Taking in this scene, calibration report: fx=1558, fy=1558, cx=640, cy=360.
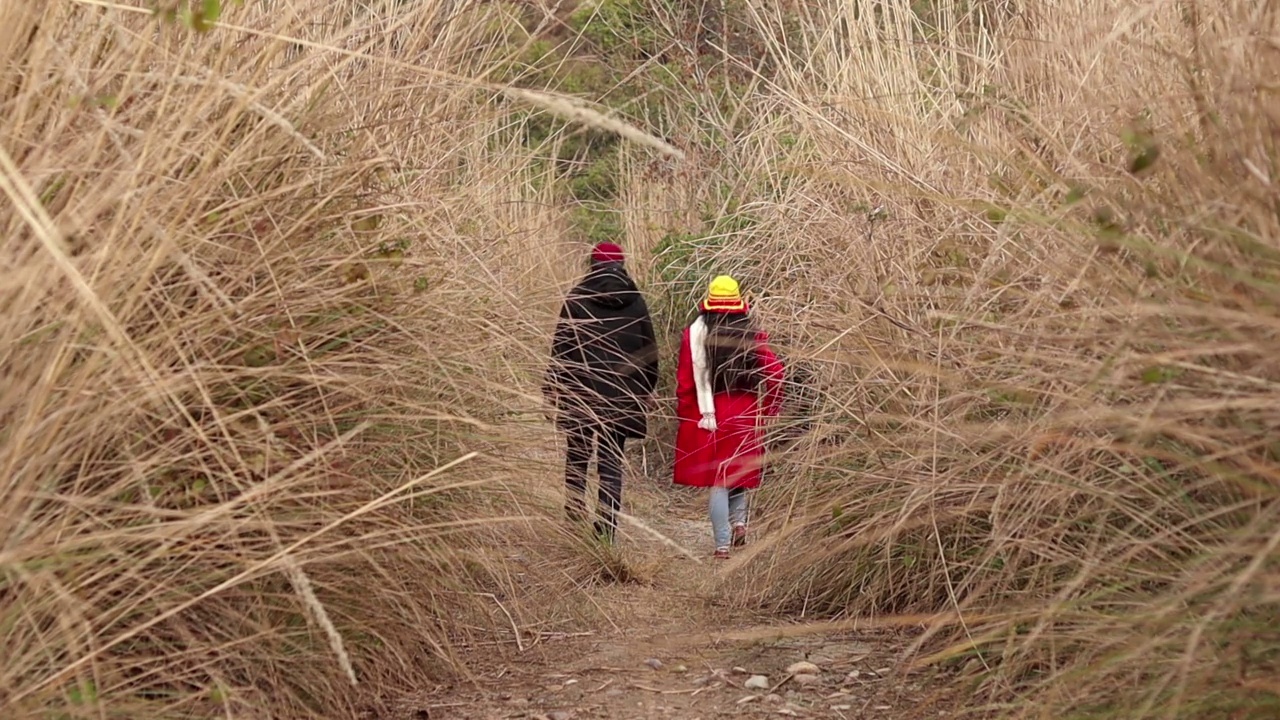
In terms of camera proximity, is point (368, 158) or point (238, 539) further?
point (368, 158)

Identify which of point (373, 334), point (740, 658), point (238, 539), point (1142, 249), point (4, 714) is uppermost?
point (1142, 249)

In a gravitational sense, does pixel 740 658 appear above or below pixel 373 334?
below

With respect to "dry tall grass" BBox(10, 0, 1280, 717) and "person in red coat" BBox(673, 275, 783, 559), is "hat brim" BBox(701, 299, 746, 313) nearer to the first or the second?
"person in red coat" BBox(673, 275, 783, 559)

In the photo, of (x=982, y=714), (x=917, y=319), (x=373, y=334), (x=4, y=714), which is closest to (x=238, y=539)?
(x=4, y=714)

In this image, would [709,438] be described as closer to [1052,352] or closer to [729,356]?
[729,356]

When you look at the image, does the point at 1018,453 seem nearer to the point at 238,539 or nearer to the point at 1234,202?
the point at 1234,202

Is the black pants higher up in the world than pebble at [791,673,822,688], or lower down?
higher up

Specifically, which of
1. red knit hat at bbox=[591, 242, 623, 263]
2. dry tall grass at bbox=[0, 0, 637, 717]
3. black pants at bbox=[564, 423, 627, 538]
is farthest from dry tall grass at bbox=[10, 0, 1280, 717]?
red knit hat at bbox=[591, 242, 623, 263]

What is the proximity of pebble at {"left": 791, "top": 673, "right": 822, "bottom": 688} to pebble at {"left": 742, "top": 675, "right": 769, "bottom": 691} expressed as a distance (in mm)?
90

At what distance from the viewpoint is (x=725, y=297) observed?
7.09 metres

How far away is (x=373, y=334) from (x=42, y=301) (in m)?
1.06

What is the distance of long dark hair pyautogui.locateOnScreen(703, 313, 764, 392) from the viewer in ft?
23.2

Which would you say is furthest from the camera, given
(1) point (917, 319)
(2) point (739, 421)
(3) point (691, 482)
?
(3) point (691, 482)

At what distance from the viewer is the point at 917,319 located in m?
4.80
